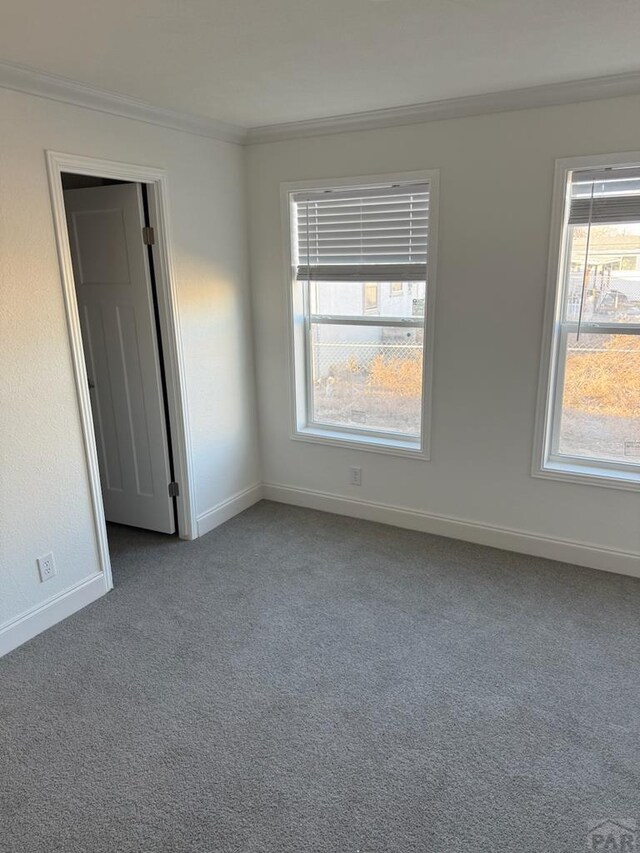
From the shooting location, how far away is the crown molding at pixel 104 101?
226 centimetres

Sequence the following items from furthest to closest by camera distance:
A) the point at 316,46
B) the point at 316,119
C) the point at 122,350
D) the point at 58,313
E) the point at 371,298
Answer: the point at 371,298 → the point at 122,350 → the point at 316,119 → the point at 58,313 → the point at 316,46

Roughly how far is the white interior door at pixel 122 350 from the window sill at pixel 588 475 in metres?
2.23

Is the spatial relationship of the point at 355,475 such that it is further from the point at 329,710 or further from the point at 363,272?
the point at 329,710

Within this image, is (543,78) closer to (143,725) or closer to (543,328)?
(543,328)

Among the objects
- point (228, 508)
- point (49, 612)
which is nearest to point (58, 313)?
point (49, 612)

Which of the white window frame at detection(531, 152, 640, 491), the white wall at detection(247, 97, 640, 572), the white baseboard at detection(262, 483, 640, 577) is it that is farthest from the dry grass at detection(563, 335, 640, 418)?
the white baseboard at detection(262, 483, 640, 577)

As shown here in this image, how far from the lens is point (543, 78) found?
2.52 meters

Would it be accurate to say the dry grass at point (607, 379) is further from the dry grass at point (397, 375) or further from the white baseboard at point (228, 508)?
the white baseboard at point (228, 508)

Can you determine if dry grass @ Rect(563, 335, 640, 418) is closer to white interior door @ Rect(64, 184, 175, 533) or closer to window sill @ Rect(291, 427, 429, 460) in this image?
window sill @ Rect(291, 427, 429, 460)

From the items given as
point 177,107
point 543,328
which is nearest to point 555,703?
point 543,328

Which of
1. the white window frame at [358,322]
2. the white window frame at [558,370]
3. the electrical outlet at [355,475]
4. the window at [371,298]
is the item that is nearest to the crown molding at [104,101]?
the white window frame at [358,322]

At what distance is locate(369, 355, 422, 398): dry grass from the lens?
3498 millimetres

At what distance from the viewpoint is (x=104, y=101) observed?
8.60 feet

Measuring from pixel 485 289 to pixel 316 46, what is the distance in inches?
59.8
